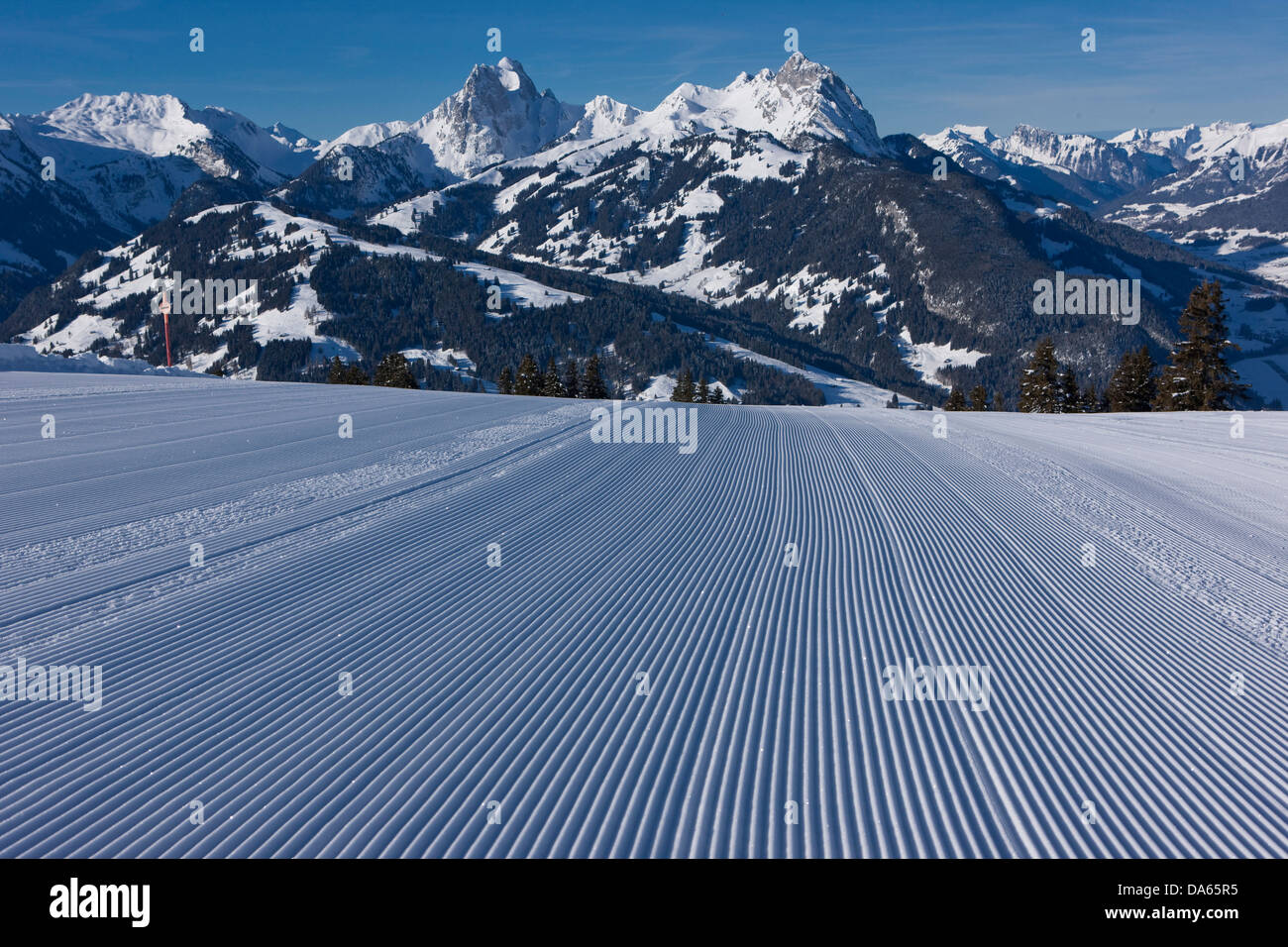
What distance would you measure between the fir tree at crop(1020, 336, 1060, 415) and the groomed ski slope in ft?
117

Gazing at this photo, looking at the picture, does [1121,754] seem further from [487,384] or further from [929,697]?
[487,384]

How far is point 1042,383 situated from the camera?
49.5m

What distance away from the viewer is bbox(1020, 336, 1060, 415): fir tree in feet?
160

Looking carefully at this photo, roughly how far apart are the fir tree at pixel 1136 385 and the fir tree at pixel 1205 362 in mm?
4794

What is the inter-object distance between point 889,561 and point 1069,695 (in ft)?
13.0

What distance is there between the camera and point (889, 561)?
10453 millimetres

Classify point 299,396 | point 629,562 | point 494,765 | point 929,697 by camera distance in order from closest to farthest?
point 494,765 < point 929,697 < point 629,562 < point 299,396

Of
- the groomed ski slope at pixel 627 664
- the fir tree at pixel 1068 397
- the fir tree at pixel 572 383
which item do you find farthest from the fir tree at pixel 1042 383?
the groomed ski slope at pixel 627 664

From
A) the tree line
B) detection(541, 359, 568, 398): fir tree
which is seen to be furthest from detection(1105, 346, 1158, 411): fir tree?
detection(541, 359, 568, 398): fir tree

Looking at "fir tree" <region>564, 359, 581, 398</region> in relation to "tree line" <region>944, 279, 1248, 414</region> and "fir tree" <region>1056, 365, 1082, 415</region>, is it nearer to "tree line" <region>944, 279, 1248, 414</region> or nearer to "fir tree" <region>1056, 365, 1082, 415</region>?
"fir tree" <region>1056, 365, 1082, 415</region>

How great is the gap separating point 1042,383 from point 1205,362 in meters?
10.3

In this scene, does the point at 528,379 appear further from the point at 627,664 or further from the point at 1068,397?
the point at 627,664

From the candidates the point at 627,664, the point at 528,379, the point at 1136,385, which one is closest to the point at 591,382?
the point at 528,379
